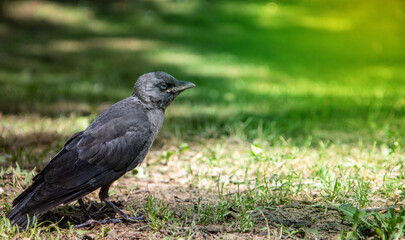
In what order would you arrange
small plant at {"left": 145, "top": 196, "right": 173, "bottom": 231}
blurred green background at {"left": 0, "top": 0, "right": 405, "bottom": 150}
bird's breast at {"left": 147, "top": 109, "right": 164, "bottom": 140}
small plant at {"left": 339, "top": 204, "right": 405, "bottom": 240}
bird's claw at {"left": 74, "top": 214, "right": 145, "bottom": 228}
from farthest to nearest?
blurred green background at {"left": 0, "top": 0, "right": 405, "bottom": 150} < bird's breast at {"left": 147, "top": 109, "right": 164, "bottom": 140} < bird's claw at {"left": 74, "top": 214, "right": 145, "bottom": 228} < small plant at {"left": 145, "top": 196, "right": 173, "bottom": 231} < small plant at {"left": 339, "top": 204, "right": 405, "bottom": 240}

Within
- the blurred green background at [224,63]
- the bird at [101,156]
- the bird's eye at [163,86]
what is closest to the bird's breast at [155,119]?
the bird at [101,156]

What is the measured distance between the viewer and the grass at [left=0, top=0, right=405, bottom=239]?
3268 millimetres

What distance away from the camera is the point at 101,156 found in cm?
327

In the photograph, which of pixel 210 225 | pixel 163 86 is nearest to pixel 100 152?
pixel 163 86

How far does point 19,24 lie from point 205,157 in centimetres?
987

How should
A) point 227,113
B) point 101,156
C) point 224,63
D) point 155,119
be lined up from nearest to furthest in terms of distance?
point 101,156 → point 155,119 → point 227,113 → point 224,63

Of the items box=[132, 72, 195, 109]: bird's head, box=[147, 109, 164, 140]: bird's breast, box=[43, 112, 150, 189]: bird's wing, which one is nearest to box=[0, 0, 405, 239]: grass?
box=[43, 112, 150, 189]: bird's wing

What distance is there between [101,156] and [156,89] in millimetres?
728

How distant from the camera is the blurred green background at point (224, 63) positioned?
600 cm

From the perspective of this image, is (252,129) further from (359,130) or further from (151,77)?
(151,77)

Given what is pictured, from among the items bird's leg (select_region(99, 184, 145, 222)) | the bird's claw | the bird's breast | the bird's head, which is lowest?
the bird's claw

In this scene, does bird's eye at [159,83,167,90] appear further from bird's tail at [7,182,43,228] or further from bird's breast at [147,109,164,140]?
bird's tail at [7,182,43,228]

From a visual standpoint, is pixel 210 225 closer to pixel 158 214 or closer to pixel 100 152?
pixel 158 214

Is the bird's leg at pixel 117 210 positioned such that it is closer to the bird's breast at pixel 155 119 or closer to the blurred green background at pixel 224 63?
the bird's breast at pixel 155 119
